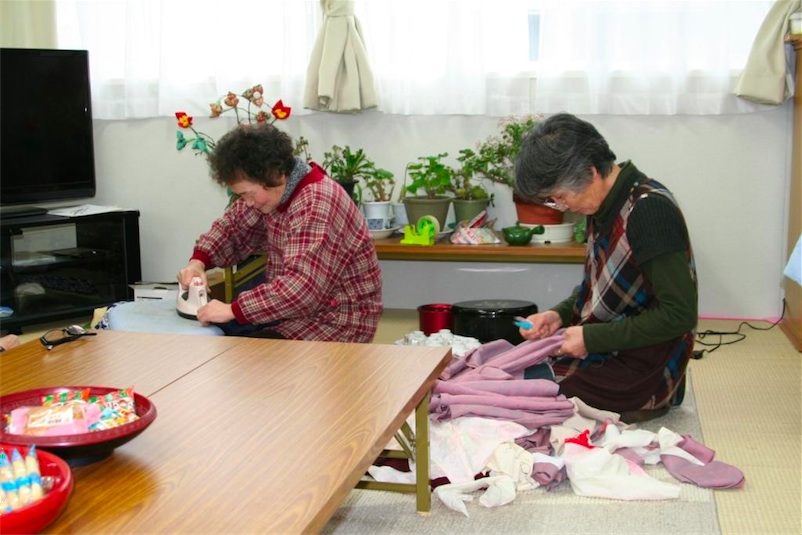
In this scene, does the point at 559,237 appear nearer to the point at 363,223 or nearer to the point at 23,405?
the point at 363,223

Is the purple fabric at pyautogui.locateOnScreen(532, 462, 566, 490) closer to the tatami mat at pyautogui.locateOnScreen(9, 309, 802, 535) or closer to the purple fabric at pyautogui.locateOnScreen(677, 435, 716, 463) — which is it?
the tatami mat at pyautogui.locateOnScreen(9, 309, 802, 535)

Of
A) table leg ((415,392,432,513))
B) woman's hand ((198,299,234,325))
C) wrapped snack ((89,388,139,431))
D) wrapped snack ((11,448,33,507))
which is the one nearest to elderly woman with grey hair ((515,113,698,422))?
table leg ((415,392,432,513))

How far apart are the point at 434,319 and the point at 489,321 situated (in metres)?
0.44

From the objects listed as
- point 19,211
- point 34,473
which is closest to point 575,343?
point 34,473

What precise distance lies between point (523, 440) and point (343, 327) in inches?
23.8

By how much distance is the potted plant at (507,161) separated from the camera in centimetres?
401

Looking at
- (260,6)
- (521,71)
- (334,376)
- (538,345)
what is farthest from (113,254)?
(334,376)

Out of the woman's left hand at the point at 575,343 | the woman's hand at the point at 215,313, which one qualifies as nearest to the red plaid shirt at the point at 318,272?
the woman's hand at the point at 215,313

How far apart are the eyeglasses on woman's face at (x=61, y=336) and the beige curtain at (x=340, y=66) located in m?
2.12

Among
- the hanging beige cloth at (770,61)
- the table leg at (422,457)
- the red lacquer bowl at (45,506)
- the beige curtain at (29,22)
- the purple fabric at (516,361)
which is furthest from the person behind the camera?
the beige curtain at (29,22)

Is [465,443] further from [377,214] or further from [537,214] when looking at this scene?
[377,214]

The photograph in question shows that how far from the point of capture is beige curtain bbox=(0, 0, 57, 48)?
4.61 meters

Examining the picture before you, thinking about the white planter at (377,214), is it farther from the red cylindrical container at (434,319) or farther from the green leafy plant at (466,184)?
the red cylindrical container at (434,319)

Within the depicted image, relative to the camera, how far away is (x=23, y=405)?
1.60 m
